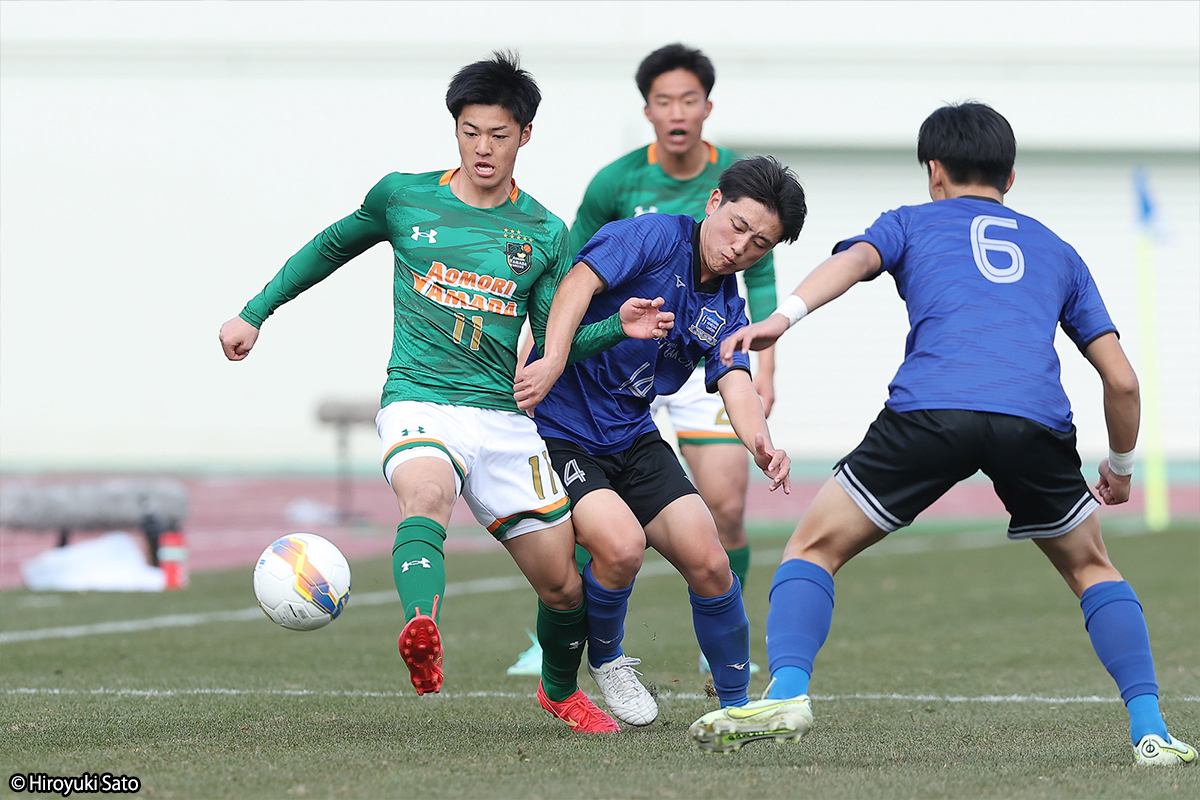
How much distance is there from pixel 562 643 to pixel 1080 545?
1609 mm

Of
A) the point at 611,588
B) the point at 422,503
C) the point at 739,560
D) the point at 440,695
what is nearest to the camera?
the point at 422,503

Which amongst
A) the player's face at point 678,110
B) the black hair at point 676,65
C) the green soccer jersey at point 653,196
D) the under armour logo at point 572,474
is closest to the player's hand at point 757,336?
the under armour logo at point 572,474

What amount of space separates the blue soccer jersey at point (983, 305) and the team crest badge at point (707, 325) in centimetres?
72

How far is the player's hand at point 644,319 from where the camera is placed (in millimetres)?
4059

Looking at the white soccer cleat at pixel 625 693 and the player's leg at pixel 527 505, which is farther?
the white soccer cleat at pixel 625 693

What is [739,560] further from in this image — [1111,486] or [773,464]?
[1111,486]

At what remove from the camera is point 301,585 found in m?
4.07

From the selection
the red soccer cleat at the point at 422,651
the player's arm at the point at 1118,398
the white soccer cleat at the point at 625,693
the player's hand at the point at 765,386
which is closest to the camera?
the red soccer cleat at the point at 422,651

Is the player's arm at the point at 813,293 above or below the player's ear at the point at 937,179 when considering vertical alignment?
below

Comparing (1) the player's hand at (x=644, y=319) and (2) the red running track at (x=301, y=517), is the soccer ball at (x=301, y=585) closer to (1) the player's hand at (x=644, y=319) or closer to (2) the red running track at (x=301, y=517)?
(1) the player's hand at (x=644, y=319)

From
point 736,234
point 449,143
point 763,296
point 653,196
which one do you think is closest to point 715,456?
point 763,296

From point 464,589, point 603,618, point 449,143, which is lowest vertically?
point 464,589

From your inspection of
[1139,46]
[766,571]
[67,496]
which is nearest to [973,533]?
[766,571]

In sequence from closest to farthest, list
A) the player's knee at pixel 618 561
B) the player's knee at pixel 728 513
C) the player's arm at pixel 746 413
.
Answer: the player's arm at pixel 746 413 → the player's knee at pixel 618 561 → the player's knee at pixel 728 513
